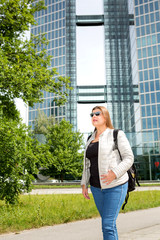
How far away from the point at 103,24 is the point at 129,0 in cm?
3191

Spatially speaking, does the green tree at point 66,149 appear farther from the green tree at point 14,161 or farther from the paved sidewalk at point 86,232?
the paved sidewalk at point 86,232

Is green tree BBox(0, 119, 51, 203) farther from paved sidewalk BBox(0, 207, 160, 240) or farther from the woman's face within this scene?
the woman's face

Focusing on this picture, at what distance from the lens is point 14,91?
9141 millimetres

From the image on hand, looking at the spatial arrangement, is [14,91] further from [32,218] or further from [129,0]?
[129,0]

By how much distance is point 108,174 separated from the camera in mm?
2842

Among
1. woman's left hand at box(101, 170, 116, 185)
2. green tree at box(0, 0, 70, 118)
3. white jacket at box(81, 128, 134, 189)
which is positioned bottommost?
woman's left hand at box(101, 170, 116, 185)

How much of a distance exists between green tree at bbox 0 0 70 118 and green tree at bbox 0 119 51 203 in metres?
1.15

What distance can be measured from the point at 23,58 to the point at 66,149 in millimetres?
24538

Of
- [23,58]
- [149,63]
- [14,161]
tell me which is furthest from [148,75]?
[14,161]

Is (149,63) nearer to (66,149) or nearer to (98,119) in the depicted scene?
(66,149)

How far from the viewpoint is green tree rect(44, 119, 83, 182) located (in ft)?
112

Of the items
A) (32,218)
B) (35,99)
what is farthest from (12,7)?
(32,218)

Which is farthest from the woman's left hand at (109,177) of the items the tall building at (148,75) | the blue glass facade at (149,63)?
the blue glass facade at (149,63)

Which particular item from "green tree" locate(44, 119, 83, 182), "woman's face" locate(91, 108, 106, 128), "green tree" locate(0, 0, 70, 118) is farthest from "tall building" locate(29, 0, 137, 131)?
"woman's face" locate(91, 108, 106, 128)
